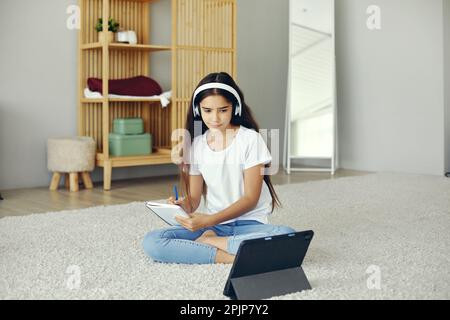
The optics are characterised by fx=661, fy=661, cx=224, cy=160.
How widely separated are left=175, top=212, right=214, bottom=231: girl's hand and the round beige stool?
86.2 inches

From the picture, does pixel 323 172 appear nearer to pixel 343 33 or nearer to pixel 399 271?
pixel 343 33

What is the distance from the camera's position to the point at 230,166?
229cm

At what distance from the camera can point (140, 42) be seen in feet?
15.8

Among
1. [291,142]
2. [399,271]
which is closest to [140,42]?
[291,142]

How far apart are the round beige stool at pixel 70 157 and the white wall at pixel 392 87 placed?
2.35m

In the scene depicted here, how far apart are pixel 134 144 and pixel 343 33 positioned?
217cm

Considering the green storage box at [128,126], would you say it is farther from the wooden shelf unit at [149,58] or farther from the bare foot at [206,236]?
the bare foot at [206,236]

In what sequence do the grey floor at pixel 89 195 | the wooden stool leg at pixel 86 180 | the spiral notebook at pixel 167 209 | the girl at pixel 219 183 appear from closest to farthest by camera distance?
1. the spiral notebook at pixel 167 209
2. the girl at pixel 219 183
3. the grey floor at pixel 89 195
4. the wooden stool leg at pixel 86 180

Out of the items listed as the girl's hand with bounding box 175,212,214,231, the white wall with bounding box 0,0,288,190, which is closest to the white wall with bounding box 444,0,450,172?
the white wall with bounding box 0,0,288,190

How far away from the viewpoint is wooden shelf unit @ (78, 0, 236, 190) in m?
4.47

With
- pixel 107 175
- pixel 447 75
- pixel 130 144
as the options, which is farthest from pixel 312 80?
pixel 107 175

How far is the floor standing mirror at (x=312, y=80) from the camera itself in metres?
5.29

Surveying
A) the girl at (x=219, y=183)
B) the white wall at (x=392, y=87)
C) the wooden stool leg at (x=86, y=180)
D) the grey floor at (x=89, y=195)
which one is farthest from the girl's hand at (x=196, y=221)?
the white wall at (x=392, y=87)

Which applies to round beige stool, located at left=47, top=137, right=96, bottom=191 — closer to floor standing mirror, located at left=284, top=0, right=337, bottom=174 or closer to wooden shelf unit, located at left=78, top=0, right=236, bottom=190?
wooden shelf unit, located at left=78, top=0, right=236, bottom=190
